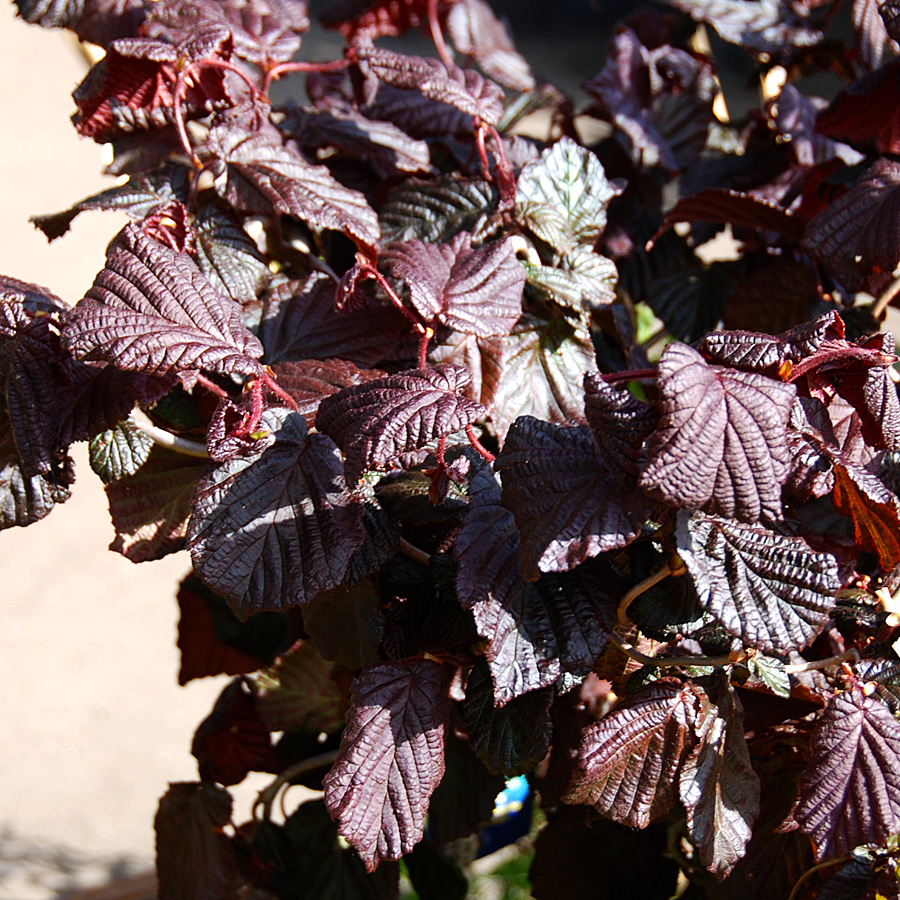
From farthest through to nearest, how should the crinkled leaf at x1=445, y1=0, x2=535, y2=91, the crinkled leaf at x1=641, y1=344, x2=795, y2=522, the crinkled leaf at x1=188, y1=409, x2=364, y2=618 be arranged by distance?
1. the crinkled leaf at x1=445, y1=0, x2=535, y2=91
2. the crinkled leaf at x1=188, y1=409, x2=364, y2=618
3. the crinkled leaf at x1=641, y1=344, x2=795, y2=522

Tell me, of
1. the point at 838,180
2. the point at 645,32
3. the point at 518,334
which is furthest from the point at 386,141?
the point at 645,32

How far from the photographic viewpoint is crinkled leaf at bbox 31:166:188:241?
33.3 inches

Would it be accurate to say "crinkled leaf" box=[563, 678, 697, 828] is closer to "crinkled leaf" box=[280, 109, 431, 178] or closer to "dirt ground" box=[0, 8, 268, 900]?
"crinkled leaf" box=[280, 109, 431, 178]

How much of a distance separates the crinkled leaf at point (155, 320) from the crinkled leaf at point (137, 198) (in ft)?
0.54

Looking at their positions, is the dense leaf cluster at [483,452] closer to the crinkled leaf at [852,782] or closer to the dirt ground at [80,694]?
the crinkled leaf at [852,782]

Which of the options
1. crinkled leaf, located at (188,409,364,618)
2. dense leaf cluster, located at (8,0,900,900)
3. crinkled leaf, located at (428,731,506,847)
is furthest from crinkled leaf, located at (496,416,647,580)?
crinkled leaf, located at (428,731,506,847)

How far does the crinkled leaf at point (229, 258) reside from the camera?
32.7 inches

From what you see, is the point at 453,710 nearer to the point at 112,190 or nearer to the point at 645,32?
the point at 112,190

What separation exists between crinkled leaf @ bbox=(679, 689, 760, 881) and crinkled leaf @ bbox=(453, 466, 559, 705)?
15 centimetres

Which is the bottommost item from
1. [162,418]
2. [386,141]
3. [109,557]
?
[162,418]

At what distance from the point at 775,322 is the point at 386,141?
0.49 meters

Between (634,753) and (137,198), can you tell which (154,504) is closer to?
(137,198)

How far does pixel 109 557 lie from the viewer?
8.05 feet

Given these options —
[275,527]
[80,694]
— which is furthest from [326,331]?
[80,694]
